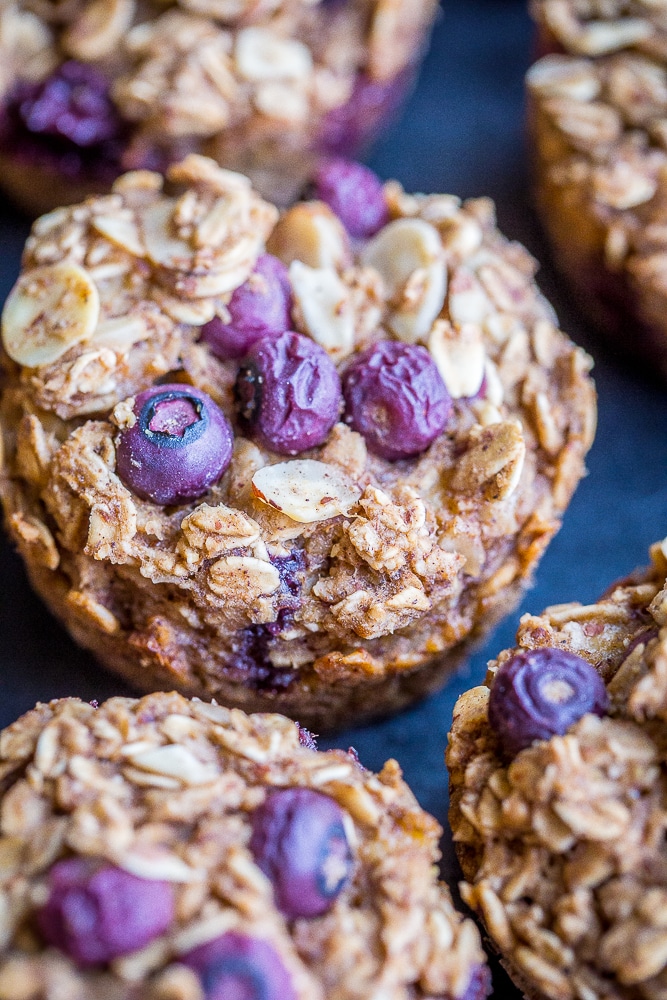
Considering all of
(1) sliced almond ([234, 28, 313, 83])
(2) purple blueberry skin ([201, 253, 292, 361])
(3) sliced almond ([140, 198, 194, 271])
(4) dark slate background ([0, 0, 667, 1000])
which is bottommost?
(4) dark slate background ([0, 0, 667, 1000])

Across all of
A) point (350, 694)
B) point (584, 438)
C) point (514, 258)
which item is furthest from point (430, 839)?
point (514, 258)

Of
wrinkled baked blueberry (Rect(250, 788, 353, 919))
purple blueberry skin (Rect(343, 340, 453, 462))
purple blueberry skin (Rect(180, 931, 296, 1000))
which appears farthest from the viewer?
purple blueberry skin (Rect(343, 340, 453, 462))

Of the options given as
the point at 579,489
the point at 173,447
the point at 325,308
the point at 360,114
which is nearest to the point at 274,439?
the point at 173,447

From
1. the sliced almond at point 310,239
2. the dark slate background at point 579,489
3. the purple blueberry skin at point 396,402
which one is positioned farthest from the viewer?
the dark slate background at point 579,489

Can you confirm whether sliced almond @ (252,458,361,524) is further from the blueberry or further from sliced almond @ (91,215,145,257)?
the blueberry

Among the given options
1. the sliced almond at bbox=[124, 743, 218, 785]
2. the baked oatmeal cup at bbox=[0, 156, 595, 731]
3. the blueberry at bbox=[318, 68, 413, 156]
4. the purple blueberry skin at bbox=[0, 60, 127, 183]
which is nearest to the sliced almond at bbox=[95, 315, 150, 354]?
the baked oatmeal cup at bbox=[0, 156, 595, 731]

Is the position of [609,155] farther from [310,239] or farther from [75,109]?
[75,109]

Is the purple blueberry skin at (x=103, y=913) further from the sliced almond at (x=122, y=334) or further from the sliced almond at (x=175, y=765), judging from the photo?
the sliced almond at (x=122, y=334)

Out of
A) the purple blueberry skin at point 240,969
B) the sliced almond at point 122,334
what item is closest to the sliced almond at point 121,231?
the sliced almond at point 122,334
